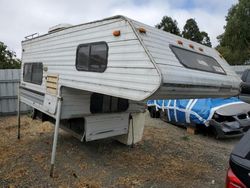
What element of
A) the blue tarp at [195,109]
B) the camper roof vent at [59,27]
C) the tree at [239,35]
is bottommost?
the blue tarp at [195,109]

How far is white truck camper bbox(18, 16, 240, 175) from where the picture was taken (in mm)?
3137

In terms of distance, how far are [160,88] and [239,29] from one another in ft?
78.2

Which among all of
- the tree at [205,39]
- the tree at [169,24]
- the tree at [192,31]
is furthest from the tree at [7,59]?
the tree at [205,39]

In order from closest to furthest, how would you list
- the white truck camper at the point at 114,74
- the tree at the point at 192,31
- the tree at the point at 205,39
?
the white truck camper at the point at 114,74
the tree at the point at 192,31
the tree at the point at 205,39

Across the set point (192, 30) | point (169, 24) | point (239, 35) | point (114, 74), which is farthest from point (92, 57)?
point (192, 30)

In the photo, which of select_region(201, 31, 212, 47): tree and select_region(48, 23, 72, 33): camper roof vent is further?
select_region(201, 31, 212, 47): tree

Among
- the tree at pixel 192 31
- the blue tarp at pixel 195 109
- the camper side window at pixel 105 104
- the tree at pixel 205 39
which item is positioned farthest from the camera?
the tree at pixel 205 39

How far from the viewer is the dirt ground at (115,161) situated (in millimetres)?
4422

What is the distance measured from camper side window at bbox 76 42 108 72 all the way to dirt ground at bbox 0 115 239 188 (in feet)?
6.26

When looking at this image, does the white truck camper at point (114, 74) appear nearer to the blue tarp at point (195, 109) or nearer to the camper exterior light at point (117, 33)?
the camper exterior light at point (117, 33)

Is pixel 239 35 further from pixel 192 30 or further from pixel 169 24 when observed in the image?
pixel 192 30

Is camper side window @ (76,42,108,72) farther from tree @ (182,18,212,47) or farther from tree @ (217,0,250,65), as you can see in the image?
tree @ (182,18,212,47)

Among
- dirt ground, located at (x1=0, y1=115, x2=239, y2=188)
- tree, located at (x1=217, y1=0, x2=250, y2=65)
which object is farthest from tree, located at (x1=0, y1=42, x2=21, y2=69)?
tree, located at (x1=217, y1=0, x2=250, y2=65)

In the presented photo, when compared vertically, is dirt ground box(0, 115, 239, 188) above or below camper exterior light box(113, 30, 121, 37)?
below
